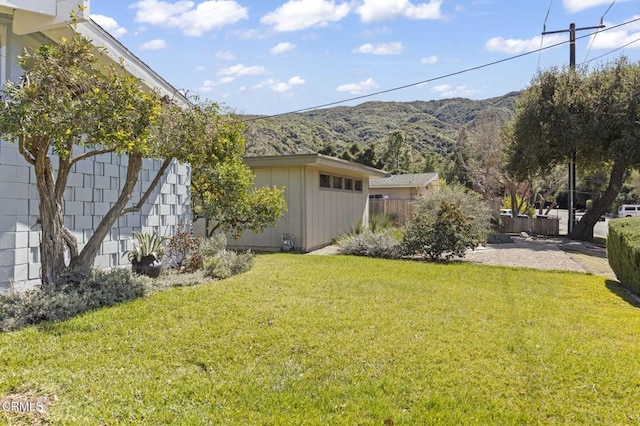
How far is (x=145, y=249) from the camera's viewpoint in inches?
275

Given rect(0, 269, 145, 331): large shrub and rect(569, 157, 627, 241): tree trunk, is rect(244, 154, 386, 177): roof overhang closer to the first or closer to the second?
rect(0, 269, 145, 331): large shrub

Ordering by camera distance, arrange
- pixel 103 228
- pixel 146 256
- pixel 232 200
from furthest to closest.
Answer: pixel 232 200
pixel 146 256
pixel 103 228

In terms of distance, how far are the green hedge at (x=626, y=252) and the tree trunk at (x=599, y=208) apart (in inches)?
365

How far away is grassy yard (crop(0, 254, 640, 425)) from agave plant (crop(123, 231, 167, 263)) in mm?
1623

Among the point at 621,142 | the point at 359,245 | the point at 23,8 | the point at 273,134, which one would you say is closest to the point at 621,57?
the point at 621,142

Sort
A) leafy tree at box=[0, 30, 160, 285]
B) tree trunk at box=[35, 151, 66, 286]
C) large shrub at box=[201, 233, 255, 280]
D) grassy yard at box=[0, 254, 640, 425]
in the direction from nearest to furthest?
1. grassy yard at box=[0, 254, 640, 425]
2. leafy tree at box=[0, 30, 160, 285]
3. tree trunk at box=[35, 151, 66, 286]
4. large shrub at box=[201, 233, 255, 280]

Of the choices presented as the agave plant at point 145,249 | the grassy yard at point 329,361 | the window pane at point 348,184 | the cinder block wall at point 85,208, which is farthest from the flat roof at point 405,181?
the agave plant at point 145,249

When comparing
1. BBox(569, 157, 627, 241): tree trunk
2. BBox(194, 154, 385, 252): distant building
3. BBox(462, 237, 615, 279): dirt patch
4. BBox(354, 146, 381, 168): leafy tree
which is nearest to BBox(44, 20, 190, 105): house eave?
BBox(194, 154, 385, 252): distant building

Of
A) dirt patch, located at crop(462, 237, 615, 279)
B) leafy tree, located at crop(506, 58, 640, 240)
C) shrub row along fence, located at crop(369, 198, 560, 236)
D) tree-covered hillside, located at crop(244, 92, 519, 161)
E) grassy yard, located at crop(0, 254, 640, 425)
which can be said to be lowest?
grassy yard, located at crop(0, 254, 640, 425)

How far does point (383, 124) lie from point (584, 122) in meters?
45.5

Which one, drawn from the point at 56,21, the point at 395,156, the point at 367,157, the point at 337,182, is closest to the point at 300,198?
the point at 337,182

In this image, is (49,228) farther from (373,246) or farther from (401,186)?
(401,186)

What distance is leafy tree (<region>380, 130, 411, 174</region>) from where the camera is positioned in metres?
37.4

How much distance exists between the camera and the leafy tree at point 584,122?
15086 millimetres
